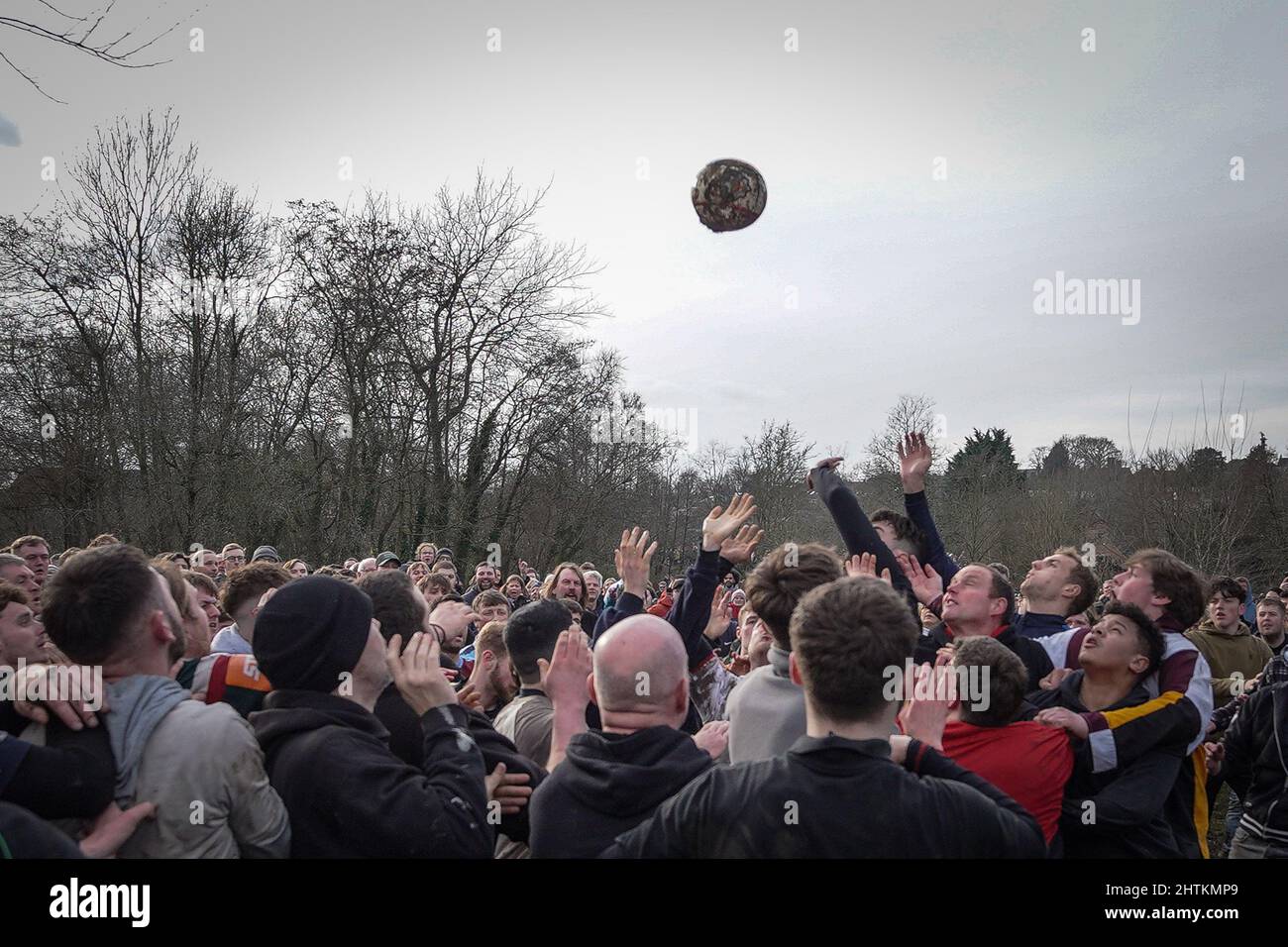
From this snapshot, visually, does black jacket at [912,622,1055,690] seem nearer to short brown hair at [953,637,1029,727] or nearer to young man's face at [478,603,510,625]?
short brown hair at [953,637,1029,727]

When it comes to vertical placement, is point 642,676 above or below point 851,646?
below

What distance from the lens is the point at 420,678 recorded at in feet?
9.25

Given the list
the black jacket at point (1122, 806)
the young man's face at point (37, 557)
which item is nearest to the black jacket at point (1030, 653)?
the black jacket at point (1122, 806)

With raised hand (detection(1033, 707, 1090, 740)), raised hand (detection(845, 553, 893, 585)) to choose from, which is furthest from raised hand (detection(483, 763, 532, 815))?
raised hand (detection(1033, 707, 1090, 740))

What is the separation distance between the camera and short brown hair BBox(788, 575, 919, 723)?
2.27 m

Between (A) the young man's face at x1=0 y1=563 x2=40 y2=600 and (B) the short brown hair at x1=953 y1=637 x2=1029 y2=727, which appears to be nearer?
(B) the short brown hair at x1=953 y1=637 x2=1029 y2=727

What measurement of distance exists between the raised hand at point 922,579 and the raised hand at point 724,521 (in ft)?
3.28

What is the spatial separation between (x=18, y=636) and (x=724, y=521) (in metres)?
3.02

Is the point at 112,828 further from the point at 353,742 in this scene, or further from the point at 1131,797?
the point at 1131,797

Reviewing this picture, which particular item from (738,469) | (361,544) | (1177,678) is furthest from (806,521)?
(1177,678)

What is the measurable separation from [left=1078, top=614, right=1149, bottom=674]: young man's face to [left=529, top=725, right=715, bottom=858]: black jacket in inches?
80.8

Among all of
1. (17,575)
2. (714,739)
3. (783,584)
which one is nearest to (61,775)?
(714,739)

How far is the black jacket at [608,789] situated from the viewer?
262 centimetres

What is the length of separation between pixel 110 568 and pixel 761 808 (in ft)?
6.33
